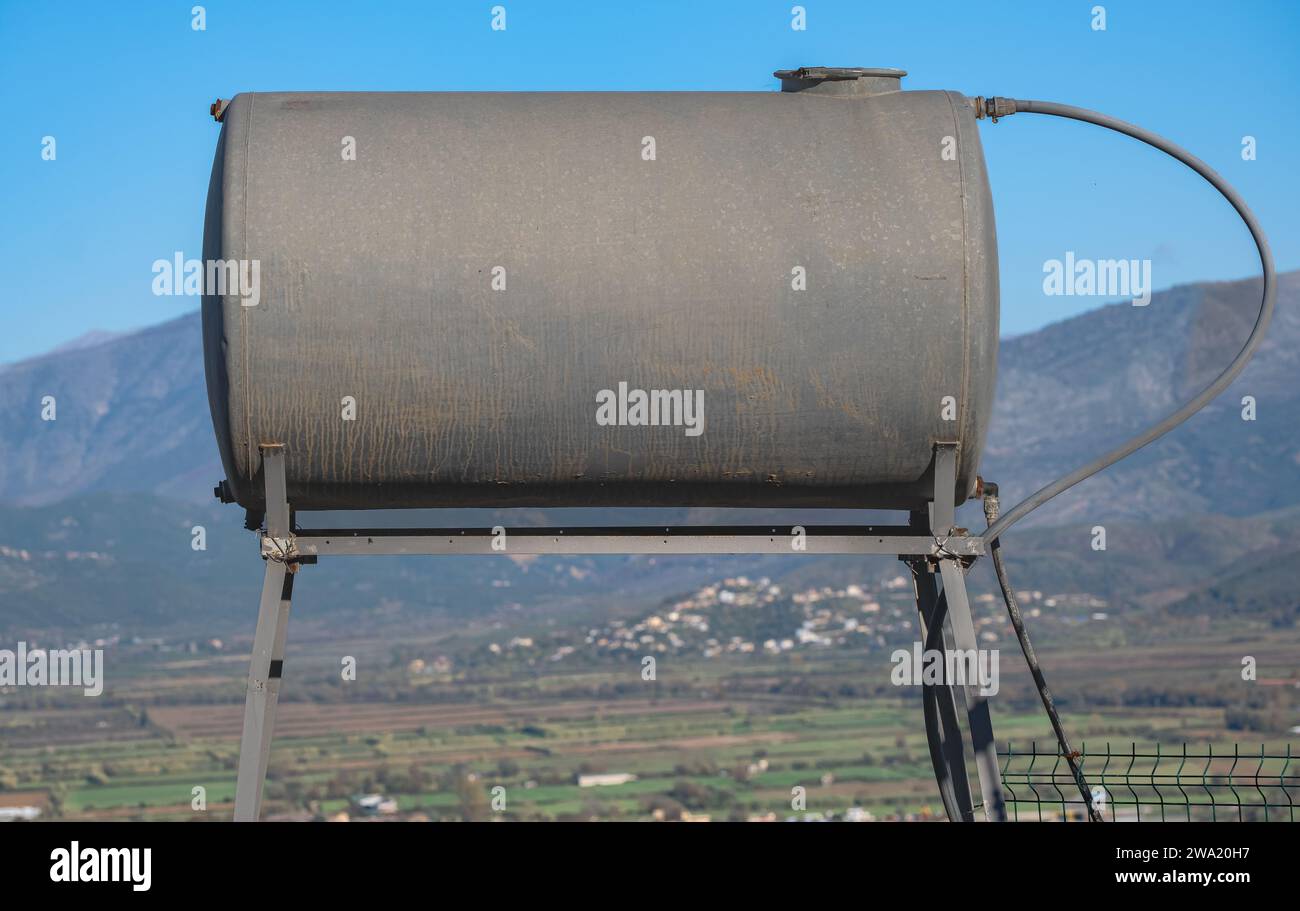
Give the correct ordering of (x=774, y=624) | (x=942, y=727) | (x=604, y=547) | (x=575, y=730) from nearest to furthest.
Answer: (x=604, y=547), (x=942, y=727), (x=575, y=730), (x=774, y=624)

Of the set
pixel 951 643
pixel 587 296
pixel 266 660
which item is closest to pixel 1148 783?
pixel 951 643

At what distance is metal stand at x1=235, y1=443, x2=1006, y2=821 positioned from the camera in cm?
767

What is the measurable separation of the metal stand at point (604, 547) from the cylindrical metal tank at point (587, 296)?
0.67ft

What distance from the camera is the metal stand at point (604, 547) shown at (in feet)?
25.2

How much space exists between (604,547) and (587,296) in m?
1.18

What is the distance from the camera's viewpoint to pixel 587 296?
25.0 ft

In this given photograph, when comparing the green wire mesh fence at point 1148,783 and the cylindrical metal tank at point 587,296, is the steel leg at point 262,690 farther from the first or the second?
the green wire mesh fence at point 1148,783

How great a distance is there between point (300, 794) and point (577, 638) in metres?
89.2

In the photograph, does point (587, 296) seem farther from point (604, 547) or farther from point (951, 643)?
point (951, 643)

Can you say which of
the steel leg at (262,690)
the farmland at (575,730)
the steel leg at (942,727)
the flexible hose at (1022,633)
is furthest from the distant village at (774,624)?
the steel leg at (262,690)

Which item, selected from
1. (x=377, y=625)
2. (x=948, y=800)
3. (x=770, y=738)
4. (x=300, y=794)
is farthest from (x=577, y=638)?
(x=948, y=800)

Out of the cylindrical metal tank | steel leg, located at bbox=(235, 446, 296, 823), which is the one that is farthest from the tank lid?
steel leg, located at bbox=(235, 446, 296, 823)
